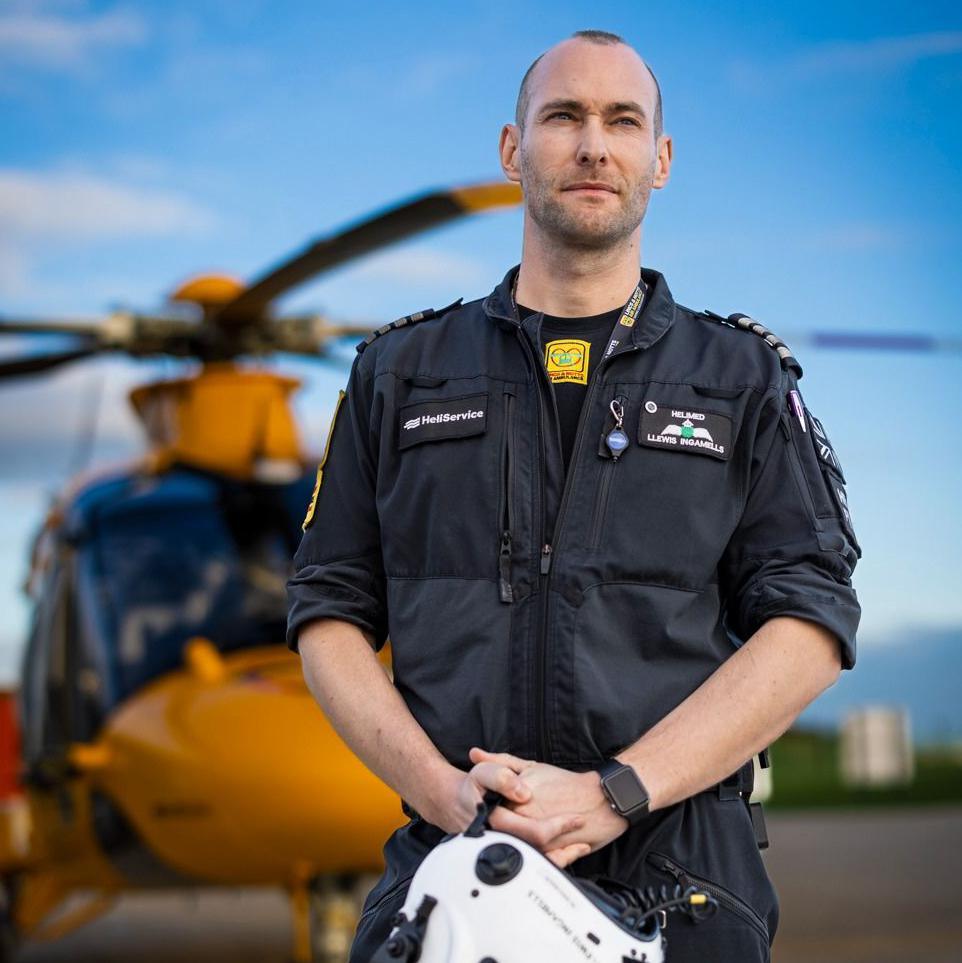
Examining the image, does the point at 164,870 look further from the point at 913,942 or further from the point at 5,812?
the point at 913,942

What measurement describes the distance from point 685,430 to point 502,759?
20.3 inches

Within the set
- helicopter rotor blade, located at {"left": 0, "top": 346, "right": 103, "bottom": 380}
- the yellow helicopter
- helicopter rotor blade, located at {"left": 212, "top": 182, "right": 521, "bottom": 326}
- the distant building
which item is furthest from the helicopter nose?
the distant building

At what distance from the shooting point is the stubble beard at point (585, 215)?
6.49 ft

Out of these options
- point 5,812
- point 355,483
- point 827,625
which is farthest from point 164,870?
point 827,625

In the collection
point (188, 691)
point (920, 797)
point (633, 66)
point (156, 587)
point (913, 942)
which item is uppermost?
point (633, 66)

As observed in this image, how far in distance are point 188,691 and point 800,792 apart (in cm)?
2148

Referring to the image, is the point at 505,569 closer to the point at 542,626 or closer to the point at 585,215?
the point at 542,626

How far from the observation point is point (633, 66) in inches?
80.0

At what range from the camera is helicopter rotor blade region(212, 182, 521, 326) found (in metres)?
5.28

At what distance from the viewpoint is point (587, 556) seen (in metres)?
1.89

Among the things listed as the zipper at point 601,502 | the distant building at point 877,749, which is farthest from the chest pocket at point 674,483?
the distant building at point 877,749

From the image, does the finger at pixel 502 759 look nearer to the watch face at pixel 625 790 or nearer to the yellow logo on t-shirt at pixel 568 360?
the watch face at pixel 625 790

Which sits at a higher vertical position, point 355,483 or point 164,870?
point 355,483

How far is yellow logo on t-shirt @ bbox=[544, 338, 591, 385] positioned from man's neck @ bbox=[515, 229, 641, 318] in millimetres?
53
